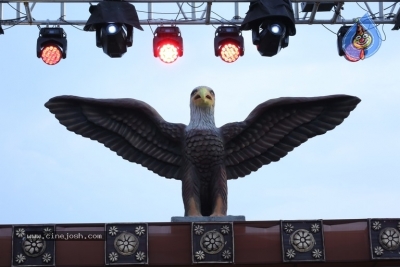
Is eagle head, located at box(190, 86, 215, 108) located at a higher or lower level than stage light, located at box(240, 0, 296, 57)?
lower

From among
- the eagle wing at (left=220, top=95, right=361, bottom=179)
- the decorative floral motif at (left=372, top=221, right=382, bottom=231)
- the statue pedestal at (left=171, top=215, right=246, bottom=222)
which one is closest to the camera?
the decorative floral motif at (left=372, top=221, right=382, bottom=231)

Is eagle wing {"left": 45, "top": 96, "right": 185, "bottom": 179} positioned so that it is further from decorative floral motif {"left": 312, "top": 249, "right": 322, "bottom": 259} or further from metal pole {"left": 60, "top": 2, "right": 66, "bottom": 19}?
decorative floral motif {"left": 312, "top": 249, "right": 322, "bottom": 259}

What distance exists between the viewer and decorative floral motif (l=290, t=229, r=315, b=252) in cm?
1031

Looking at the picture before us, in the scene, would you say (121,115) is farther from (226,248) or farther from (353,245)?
(353,245)

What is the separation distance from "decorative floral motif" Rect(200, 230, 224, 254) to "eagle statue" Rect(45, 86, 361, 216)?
54cm

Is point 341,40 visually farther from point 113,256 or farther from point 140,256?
point 113,256

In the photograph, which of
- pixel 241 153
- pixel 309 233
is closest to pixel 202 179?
pixel 241 153

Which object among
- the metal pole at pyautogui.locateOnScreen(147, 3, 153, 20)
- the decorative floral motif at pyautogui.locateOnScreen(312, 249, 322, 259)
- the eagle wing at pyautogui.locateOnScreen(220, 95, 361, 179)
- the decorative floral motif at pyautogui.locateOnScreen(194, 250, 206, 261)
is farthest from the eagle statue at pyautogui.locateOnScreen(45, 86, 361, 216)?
the metal pole at pyautogui.locateOnScreen(147, 3, 153, 20)

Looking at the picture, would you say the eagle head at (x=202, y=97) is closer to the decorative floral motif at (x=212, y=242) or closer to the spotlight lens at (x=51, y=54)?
the decorative floral motif at (x=212, y=242)

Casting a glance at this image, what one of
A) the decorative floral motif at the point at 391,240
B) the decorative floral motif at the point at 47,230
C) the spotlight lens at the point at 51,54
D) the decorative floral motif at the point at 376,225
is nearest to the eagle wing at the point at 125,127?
the spotlight lens at the point at 51,54

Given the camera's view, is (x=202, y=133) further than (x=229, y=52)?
No

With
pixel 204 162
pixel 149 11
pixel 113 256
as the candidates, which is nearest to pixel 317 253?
pixel 204 162

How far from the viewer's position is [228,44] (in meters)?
11.6

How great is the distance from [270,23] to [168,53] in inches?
44.7
